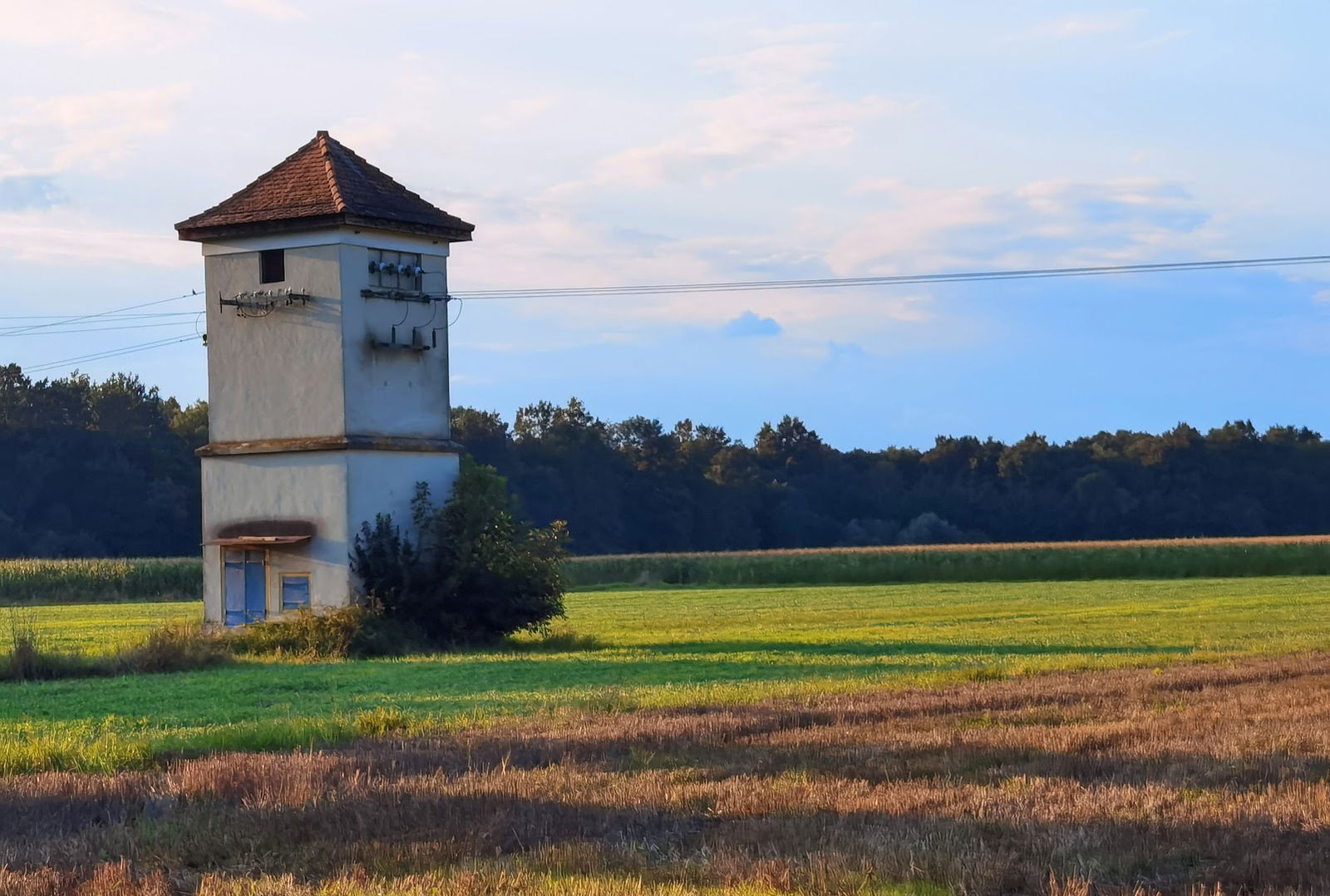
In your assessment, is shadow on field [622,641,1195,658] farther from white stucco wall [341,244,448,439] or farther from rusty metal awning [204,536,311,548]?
rusty metal awning [204,536,311,548]

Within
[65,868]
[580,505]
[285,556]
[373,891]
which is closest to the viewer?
[373,891]

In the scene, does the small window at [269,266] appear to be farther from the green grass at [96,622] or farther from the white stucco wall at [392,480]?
the green grass at [96,622]

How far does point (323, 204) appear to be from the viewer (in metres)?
33.4

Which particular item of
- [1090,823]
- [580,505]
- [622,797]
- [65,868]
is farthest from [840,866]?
[580,505]

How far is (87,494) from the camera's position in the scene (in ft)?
336

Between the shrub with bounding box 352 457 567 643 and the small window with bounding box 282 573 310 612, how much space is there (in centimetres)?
129

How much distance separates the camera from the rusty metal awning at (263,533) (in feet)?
108

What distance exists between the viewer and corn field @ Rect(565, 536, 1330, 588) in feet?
246

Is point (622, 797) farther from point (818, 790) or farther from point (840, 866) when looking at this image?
point (840, 866)

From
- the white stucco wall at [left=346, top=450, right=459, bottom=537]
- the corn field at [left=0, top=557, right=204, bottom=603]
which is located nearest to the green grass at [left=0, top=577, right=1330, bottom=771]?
the white stucco wall at [left=346, top=450, right=459, bottom=537]

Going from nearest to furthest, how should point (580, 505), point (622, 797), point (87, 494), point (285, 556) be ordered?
1. point (622, 797)
2. point (285, 556)
3. point (87, 494)
4. point (580, 505)

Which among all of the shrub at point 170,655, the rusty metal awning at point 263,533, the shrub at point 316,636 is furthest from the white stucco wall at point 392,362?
the shrub at point 170,655

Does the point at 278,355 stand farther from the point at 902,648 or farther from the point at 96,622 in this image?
the point at 96,622

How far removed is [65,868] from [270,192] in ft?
89.1
